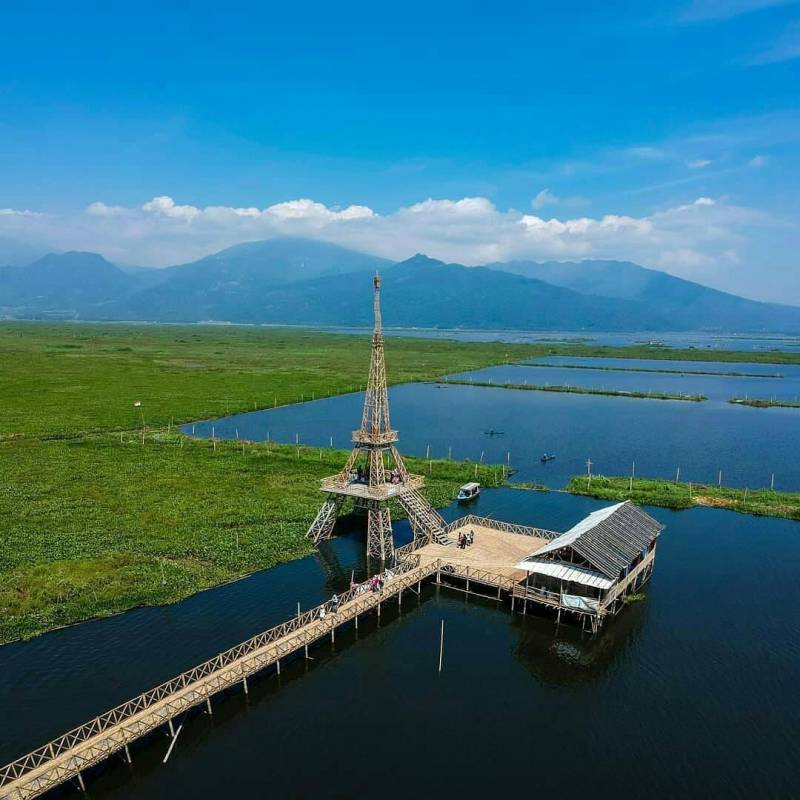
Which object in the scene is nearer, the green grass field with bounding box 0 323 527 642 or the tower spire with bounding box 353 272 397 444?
the green grass field with bounding box 0 323 527 642

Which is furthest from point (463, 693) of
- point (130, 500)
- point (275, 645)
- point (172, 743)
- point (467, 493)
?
point (130, 500)

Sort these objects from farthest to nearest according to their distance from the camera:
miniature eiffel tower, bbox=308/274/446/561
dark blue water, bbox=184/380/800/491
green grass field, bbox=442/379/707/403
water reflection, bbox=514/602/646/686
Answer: green grass field, bbox=442/379/707/403, dark blue water, bbox=184/380/800/491, miniature eiffel tower, bbox=308/274/446/561, water reflection, bbox=514/602/646/686

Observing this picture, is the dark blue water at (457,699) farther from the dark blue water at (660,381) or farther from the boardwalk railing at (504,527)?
the dark blue water at (660,381)

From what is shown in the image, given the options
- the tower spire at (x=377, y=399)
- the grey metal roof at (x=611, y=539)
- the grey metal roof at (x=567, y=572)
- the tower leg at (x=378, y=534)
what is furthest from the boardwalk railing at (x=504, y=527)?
the tower spire at (x=377, y=399)

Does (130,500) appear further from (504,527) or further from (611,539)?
(611,539)

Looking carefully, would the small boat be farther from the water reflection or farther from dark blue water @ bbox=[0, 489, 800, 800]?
the water reflection

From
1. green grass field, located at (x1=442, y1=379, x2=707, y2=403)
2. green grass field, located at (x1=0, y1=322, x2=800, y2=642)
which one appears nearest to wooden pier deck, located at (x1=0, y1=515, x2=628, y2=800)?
green grass field, located at (x1=0, y1=322, x2=800, y2=642)
